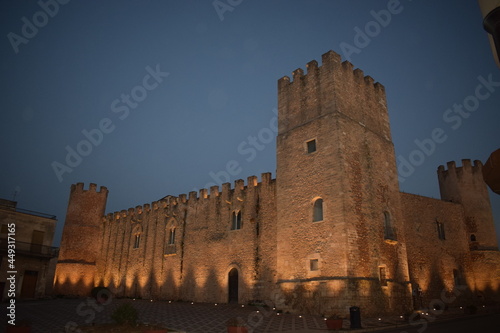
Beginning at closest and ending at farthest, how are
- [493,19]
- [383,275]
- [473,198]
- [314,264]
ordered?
[493,19] < [314,264] < [383,275] < [473,198]

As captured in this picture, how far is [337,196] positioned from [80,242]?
25.0 m

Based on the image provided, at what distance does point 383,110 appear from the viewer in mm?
19656

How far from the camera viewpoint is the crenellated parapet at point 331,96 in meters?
17.1

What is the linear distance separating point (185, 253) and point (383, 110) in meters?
15.6

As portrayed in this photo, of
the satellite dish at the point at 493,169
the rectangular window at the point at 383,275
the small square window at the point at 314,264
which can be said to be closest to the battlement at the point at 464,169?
the rectangular window at the point at 383,275

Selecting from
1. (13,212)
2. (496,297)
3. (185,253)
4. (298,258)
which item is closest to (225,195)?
(185,253)

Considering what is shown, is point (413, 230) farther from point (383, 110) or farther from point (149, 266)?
point (149, 266)

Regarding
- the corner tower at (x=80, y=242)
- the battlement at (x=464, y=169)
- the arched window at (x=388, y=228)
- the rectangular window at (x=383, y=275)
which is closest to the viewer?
the rectangular window at (x=383, y=275)

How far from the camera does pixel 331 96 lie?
1683 cm

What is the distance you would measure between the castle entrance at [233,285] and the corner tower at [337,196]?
4.62 meters

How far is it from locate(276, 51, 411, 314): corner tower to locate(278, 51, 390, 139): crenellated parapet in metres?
0.06

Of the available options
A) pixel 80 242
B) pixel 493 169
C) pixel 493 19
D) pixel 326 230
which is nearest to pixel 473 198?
pixel 326 230

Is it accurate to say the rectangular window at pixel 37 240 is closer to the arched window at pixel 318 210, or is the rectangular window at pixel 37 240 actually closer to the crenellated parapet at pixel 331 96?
the crenellated parapet at pixel 331 96

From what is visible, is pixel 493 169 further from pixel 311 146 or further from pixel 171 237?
pixel 171 237
